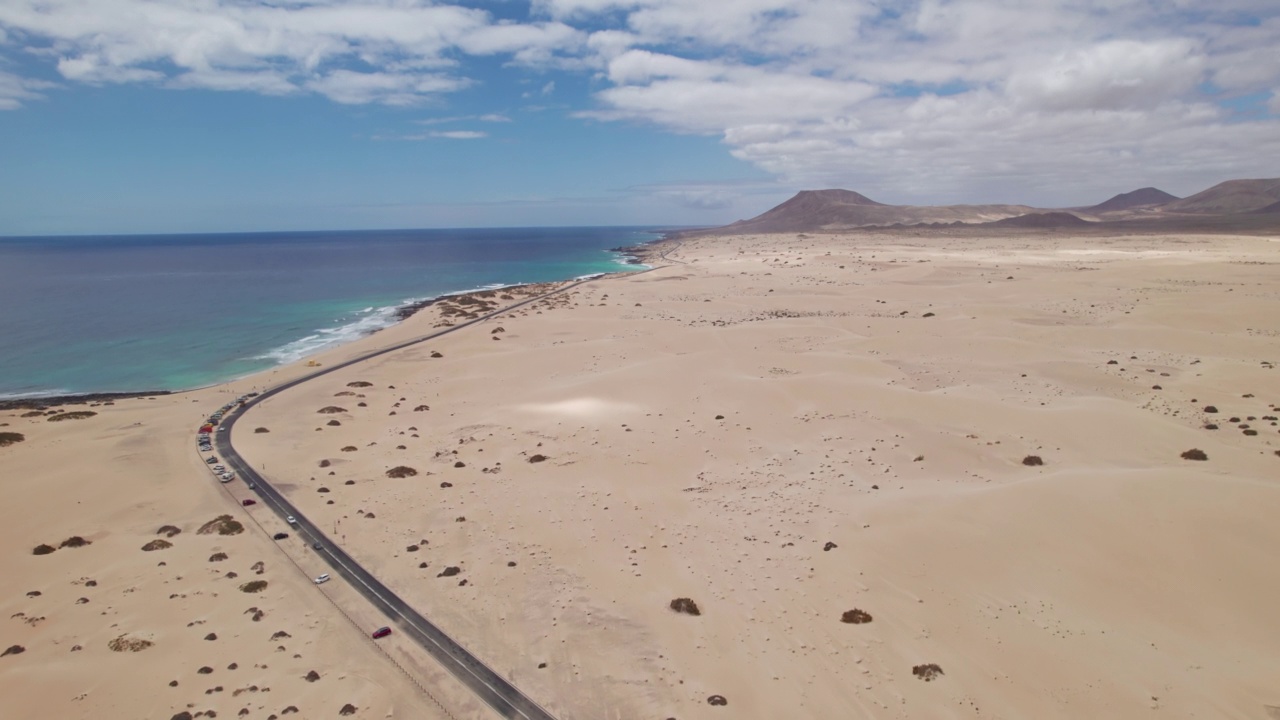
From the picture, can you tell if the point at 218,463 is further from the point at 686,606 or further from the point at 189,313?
the point at 189,313

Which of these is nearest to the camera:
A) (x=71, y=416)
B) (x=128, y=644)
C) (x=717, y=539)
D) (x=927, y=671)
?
(x=927, y=671)

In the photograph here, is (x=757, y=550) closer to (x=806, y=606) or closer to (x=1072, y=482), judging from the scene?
(x=806, y=606)

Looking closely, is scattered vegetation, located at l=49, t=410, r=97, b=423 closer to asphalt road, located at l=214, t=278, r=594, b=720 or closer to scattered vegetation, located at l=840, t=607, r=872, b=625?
asphalt road, located at l=214, t=278, r=594, b=720

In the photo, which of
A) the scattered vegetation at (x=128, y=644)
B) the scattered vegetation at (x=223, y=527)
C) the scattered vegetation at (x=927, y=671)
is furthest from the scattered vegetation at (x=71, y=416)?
the scattered vegetation at (x=927, y=671)

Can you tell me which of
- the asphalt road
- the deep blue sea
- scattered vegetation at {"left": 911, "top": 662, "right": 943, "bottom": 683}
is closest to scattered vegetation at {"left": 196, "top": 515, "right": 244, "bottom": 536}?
the asphalt road

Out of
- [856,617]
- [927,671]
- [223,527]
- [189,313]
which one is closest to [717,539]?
[856,617]

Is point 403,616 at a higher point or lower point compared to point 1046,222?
lower

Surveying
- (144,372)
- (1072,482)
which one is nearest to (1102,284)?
(1072,482)
